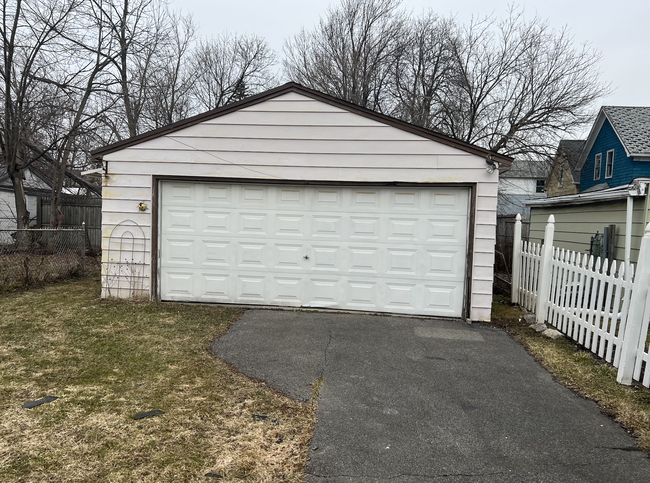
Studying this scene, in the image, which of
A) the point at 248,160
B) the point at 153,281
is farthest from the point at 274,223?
the point at 153,281

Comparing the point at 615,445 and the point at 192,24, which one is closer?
the point at 615,445

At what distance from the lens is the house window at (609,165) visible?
15773mm

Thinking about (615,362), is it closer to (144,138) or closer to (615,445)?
(615,445)

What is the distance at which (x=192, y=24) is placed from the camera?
1856 centimetres

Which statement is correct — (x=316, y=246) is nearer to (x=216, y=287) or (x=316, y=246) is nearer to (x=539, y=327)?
(x=216, y=287)

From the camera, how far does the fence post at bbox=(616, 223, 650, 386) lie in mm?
3922

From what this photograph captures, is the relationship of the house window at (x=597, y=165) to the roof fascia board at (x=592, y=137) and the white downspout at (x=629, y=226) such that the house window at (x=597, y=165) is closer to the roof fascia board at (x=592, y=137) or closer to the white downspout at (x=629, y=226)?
the roof fascia board at (x=592, y=137)

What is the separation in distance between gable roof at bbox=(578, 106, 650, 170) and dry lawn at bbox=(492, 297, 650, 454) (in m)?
11.5

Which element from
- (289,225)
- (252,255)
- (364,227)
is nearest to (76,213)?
(252,255)

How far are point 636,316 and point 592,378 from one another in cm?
76

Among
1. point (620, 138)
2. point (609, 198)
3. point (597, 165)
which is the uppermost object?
point (620, 138)

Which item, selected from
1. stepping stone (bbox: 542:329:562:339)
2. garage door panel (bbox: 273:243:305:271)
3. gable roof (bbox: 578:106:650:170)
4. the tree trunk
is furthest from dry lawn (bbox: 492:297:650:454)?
the tree trunk

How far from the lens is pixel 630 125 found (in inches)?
590

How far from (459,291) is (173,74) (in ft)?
54.5
